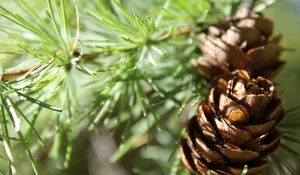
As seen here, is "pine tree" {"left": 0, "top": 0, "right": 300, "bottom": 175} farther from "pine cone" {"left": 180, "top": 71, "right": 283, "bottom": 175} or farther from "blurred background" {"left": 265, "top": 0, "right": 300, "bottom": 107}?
"blurred background" {"left": 265, "top": 0, "right": 300, "bottom": 107}

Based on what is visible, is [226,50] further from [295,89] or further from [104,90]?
[295,89]

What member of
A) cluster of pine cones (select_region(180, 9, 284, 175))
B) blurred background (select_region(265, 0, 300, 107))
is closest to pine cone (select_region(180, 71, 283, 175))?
cluster of pine cones (select_region(180, 9, 284, 175))

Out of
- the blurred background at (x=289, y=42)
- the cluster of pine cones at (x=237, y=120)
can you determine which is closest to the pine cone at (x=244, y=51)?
the cluster of pine cones at (x=237, y=120)

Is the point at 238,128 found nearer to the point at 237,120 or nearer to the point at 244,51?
the point at 237,120

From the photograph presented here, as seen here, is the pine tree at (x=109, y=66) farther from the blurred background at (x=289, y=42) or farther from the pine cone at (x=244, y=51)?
the blurred background at (x=289, y=42)

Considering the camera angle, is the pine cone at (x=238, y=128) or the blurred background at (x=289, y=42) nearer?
the pine cone at (x=238, y=128)

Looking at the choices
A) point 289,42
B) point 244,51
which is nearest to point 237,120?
point 244,51
